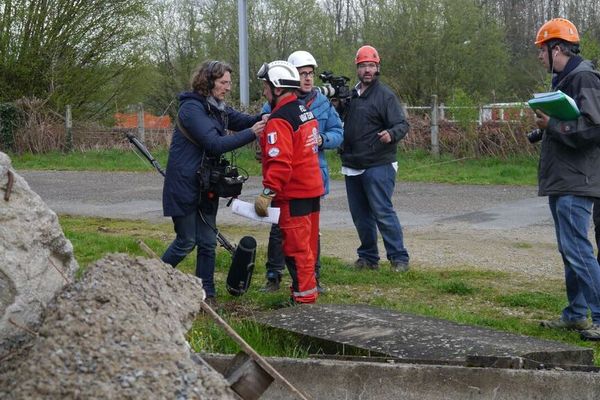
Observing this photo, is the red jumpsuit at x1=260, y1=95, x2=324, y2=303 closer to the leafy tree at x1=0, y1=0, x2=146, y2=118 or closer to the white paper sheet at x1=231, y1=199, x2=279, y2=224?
the white paper sheet at x1=231, y1=199, x2=279, y2=224

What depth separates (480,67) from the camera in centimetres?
3816

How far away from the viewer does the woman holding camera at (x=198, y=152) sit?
7395mm

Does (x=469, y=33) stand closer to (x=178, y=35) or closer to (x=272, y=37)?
(x=272, y=37)

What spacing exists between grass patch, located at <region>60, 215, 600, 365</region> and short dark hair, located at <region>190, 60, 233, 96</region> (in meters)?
1.66

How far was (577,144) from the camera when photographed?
6.58 metres

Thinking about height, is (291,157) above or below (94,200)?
above

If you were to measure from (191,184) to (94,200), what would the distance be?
8931mm

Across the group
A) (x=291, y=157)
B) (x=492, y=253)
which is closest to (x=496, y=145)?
(x=492, y=253)

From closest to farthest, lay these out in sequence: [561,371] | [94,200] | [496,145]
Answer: [561,371]
[94,200]
[496,145]

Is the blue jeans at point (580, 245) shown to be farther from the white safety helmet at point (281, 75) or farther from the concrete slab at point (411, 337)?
the white safety helmet at point (281, 75)

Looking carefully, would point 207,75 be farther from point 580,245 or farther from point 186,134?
point 580,245

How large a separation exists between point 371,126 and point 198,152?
220 cm

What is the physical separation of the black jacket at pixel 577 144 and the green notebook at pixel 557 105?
0.05 metres

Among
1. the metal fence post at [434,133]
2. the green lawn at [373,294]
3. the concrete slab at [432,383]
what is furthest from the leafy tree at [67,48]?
the concrete slab at [432,383]
